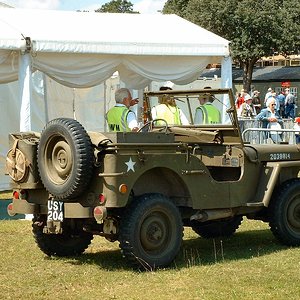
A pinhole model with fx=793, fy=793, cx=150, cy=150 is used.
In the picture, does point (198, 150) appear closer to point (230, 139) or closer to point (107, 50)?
point (230, 139)

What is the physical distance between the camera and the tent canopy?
1176 cm

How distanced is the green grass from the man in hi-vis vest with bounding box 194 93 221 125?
1.45 metres

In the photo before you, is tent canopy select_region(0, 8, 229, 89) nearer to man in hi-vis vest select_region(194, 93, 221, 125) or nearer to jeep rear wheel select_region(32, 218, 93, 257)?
man in hi-vis vest select_region(194, 93, 221, 125)

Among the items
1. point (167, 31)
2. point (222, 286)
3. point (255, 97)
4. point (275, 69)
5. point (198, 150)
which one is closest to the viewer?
point (222, 286)

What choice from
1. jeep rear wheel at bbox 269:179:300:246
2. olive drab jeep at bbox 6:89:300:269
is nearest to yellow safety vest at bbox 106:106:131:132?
olive drab jeep at bbox 6:89:300:269

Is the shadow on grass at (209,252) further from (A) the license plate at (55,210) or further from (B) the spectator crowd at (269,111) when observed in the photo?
(B) the spectator crowd at (269,111)

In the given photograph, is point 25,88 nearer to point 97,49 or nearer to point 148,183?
point 97,49

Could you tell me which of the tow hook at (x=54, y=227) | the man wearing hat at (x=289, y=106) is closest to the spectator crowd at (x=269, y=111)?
the man wearing hat at (x=289, y=106)

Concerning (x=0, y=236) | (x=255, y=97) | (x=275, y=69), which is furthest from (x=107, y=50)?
(x=275, y=69)

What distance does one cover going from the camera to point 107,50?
12367 mm

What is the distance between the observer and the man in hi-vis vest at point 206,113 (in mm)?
8977

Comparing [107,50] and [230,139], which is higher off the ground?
[107,50]

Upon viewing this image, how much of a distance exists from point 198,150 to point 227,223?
159cm

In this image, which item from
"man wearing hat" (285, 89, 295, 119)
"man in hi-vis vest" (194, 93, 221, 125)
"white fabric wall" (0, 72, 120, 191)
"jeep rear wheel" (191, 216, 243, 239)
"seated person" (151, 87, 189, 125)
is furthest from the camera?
"man wearing hat" (285, 89, 295, 119)
